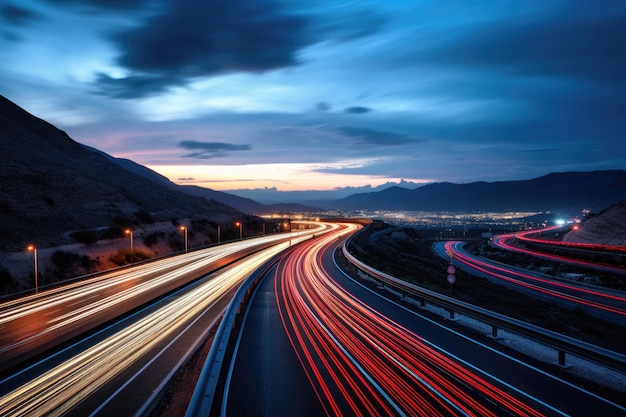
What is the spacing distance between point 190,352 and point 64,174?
66.0m

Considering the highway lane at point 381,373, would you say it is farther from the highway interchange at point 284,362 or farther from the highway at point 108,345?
the highway at point 108,345

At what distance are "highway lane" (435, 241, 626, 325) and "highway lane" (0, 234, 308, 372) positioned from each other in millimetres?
18691

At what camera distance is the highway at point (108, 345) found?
952 centimetres

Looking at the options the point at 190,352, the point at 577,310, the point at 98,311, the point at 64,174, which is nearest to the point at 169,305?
the point at 98,311

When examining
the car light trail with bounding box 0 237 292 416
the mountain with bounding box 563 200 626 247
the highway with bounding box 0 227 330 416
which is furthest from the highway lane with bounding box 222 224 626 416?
the mountain with bounding box 563 200 626 247

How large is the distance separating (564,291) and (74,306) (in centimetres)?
4168

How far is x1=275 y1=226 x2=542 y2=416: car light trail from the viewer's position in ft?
26.3

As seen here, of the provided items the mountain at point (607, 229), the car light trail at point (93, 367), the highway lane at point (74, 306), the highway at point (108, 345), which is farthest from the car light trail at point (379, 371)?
the mountain at point (607, 229)

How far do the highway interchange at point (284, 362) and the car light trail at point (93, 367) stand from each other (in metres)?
0.03

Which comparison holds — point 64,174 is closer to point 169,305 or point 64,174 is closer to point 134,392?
point 169,305

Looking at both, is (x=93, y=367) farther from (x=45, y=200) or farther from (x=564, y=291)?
(x=45, y=200)

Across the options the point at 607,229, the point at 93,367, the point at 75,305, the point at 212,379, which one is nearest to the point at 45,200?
the point at 75,305

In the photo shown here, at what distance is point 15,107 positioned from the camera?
110 metres

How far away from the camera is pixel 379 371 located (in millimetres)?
10055
